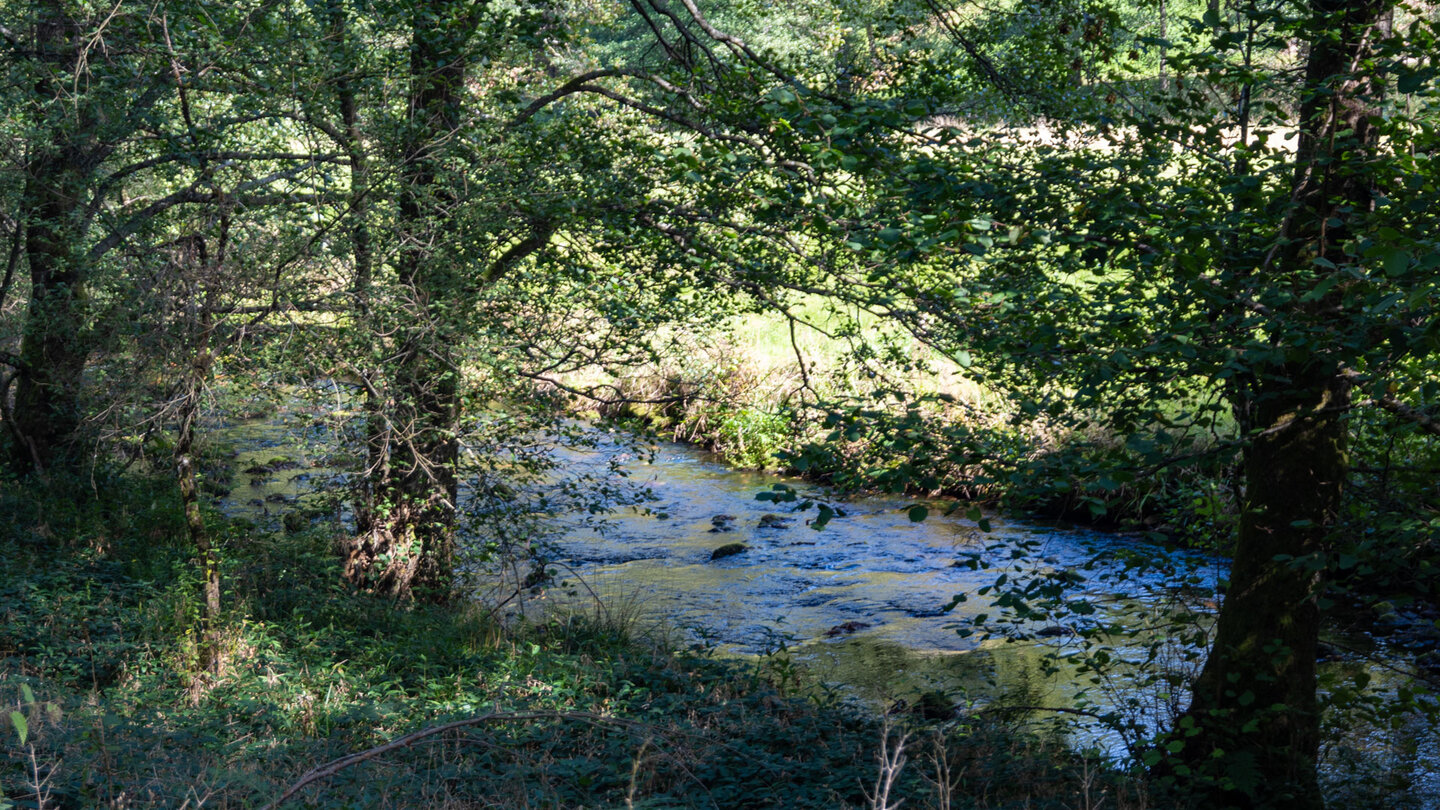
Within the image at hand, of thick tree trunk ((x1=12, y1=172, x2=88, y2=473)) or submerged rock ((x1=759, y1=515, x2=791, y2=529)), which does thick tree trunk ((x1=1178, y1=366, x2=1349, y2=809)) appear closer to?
submerged rock ((x1=759, y1=515, x2=791, y2=529))

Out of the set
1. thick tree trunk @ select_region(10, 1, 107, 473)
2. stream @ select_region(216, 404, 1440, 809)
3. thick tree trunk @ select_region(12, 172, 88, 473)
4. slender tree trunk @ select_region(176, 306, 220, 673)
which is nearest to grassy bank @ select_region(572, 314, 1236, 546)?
stream @ select_region(216, 404, 1440, 809)

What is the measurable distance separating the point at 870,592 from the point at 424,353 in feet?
18.7

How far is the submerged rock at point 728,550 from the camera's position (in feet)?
40.9

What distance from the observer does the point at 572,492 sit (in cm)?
924

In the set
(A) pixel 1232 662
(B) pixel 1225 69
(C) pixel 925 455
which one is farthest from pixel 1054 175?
(A) pixel 1232 662

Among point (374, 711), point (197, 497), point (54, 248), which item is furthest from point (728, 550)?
point (54, 248)

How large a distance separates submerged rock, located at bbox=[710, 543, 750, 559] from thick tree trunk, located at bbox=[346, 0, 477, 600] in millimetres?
3899

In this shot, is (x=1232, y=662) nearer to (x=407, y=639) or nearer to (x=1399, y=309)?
(x=1399, y=309)

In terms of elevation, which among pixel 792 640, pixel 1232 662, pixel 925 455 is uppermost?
pixel 925 455

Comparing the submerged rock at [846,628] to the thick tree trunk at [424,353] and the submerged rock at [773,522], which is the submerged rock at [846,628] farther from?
the thick tree trunk at [424,353]

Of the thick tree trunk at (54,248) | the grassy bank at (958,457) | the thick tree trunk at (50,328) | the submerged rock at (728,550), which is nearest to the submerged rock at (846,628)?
the grassy bank at (958,457)

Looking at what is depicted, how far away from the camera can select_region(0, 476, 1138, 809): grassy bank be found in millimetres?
4469

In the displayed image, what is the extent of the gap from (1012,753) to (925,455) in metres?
2.31

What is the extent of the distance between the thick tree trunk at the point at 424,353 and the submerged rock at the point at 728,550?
3.90 metres
